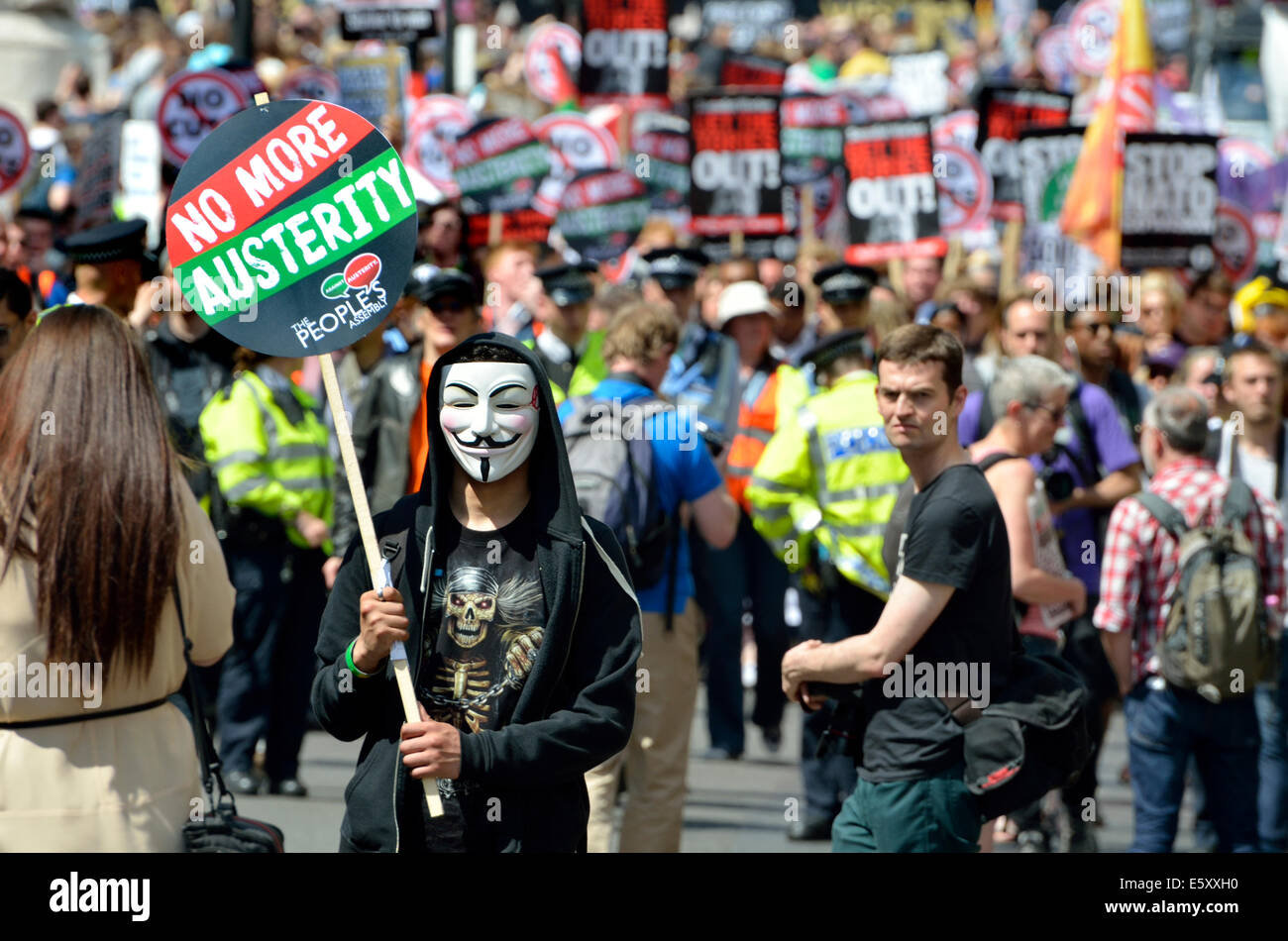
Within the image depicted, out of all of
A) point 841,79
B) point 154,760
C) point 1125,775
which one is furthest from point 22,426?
point 841,79

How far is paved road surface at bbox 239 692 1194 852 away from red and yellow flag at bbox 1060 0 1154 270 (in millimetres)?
4811

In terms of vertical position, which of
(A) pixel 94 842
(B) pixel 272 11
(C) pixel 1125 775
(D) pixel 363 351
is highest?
(B) pixel 272 11

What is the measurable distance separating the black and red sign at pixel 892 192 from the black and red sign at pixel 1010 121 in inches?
53.1

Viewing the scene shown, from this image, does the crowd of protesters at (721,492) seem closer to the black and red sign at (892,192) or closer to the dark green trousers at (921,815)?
the dark green trousers at (921,815)

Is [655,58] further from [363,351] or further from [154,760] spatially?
[154,760]

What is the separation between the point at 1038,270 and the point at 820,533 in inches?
231

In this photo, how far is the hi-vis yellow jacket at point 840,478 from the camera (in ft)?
23.2

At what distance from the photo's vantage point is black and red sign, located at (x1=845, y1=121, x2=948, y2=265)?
494 inches

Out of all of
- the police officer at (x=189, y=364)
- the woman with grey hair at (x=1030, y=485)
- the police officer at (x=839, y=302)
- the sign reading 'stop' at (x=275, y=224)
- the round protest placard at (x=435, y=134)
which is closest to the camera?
the sign reading 'stop' at (x=275, y=224)

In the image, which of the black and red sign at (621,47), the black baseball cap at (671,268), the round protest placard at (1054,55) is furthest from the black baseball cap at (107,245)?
the round protest placard at (1054,55)

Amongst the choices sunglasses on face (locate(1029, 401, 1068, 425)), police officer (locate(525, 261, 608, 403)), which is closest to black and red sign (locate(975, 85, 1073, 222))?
police officer (locate(525, 261, 608, 403))

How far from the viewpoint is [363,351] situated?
9508 mm
